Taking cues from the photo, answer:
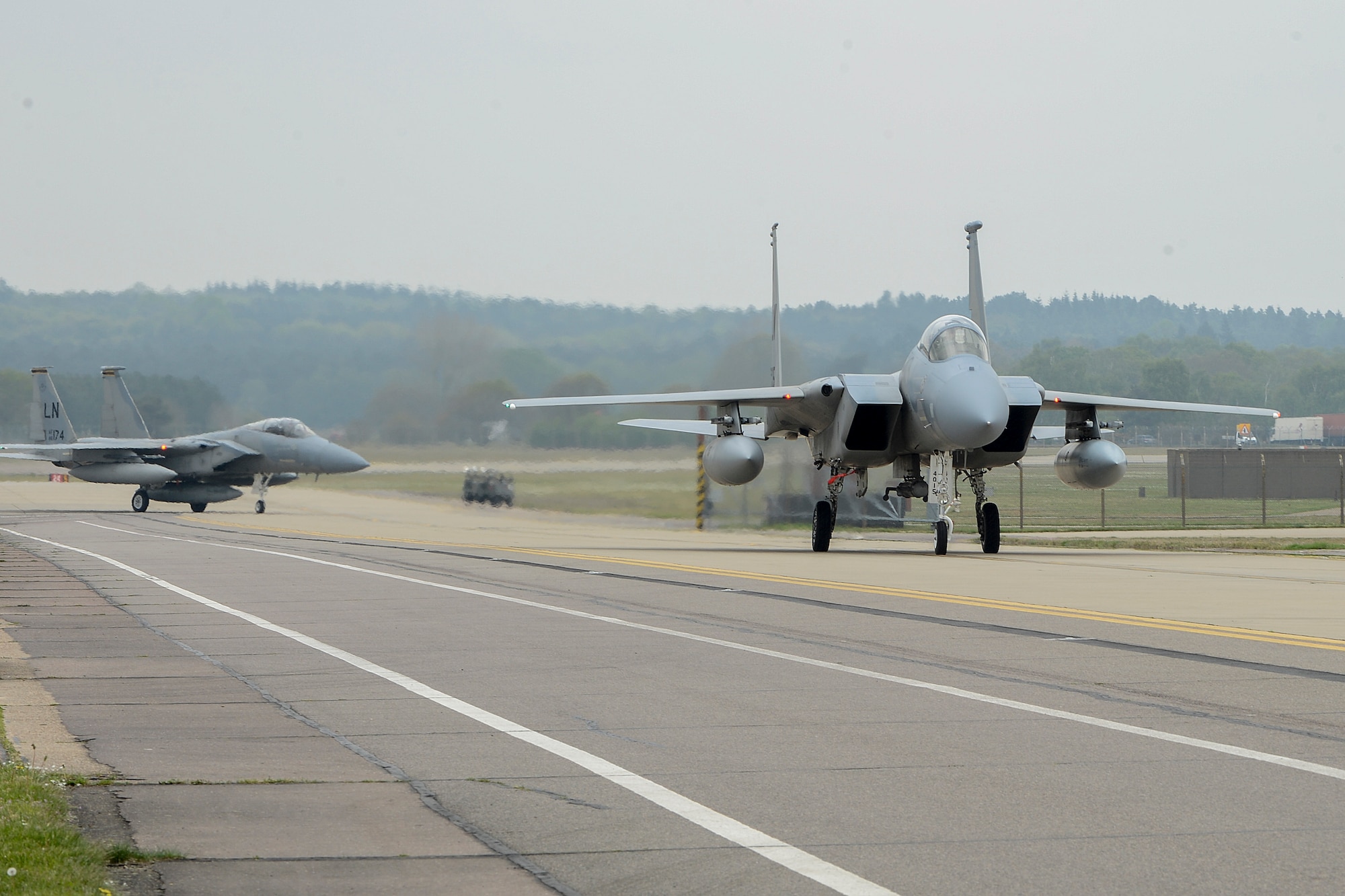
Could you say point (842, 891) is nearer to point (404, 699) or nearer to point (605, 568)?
point (404, 699)

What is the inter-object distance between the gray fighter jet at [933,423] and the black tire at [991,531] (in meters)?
0.02

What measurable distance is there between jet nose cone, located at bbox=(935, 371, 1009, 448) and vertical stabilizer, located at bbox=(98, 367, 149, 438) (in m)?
35.4

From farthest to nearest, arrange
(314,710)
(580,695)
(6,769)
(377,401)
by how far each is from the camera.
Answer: (377,401) < (580,695) < (314,710) < (6,769)

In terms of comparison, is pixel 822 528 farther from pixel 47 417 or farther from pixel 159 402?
pixel 47 417

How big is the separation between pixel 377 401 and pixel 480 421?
533 centimetres

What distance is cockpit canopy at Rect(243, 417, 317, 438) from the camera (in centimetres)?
4403

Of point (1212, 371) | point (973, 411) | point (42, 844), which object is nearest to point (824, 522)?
point (973, 411)

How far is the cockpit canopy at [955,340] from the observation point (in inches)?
893

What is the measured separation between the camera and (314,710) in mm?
7773

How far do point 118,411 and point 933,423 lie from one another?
35653 mm

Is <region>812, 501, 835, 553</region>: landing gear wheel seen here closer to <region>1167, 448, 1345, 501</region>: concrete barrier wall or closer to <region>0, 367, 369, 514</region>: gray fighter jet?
<region>0, 367, 369, 514</region>: gray fighter jet

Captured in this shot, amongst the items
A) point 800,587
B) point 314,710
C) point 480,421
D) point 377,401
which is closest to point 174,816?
point 314,710

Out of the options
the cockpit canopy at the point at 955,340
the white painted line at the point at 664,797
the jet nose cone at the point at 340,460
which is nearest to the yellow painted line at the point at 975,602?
the cockpit canopy at the point at 955,340

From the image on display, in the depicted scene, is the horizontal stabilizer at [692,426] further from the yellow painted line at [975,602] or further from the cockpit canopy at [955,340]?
the cockpit canopy at [955,340]
